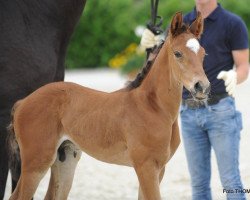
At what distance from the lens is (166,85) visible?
9.87ft

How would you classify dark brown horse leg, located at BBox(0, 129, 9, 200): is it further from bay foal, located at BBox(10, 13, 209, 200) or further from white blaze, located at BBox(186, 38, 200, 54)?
white blaze, located at BBox(186, 38, 200, 54)

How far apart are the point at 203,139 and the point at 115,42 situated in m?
11.6

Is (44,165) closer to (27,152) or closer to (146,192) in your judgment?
(27,152)

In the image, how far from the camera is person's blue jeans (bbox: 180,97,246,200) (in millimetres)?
3756

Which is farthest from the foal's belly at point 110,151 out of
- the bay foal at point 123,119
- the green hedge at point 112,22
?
the green hedge at point 112,22

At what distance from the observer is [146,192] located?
288 cm

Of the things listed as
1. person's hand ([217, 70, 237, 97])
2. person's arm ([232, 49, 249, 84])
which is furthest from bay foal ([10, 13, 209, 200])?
person's arm ([232, 49, 249, 84])

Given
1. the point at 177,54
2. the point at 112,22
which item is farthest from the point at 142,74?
the point at 112,22

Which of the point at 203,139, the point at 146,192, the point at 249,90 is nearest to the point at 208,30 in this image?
the point at 203,139

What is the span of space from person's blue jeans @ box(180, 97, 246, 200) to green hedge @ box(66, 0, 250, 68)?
11040 millimetres

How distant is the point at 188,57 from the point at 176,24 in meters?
0.18

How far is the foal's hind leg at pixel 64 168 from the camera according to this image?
3248 mm

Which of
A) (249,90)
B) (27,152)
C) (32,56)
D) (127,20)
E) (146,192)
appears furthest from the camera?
(127,20)

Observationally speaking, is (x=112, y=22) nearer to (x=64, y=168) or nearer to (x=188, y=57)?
(x=64, y=168)
